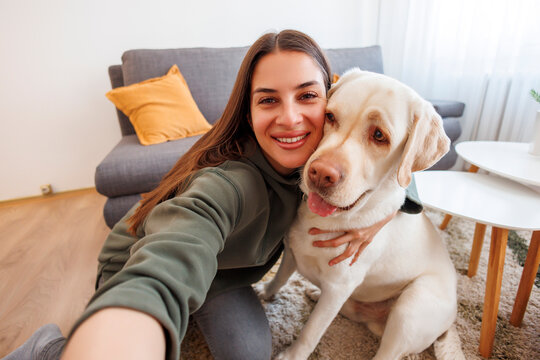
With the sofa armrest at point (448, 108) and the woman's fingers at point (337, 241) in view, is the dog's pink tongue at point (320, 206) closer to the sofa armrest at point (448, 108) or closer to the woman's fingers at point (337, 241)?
the woman's fingers at point (337, 241)

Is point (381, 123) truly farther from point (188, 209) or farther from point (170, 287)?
point (170, 287)

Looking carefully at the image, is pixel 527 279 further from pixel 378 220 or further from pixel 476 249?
pixel 378 220

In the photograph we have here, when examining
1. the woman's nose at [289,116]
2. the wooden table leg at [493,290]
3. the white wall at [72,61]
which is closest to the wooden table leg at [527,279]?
the wooden table leg at [493,290]

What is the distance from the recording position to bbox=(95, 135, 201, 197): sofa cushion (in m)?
1.91

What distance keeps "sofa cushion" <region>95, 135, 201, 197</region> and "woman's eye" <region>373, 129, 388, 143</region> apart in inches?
59.4

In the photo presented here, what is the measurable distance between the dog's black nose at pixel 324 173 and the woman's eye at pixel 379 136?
0.62 ft

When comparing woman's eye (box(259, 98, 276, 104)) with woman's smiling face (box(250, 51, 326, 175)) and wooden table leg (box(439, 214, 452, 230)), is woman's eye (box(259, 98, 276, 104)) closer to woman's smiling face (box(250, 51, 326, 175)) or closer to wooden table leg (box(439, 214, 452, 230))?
woman's smiling face (box(250, 51, 326, 175))

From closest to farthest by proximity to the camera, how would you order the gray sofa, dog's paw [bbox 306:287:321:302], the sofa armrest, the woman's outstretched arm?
1. the woman's outstretched arm
2. dog's paw [bbox 306:287:321:302]
3. the gray sofa
4. the sofa armrest

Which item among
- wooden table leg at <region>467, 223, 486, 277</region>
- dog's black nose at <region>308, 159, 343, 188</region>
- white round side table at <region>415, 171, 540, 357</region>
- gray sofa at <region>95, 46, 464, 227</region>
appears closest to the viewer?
dog's black nose at <region>308, 159, 343, 188</region>

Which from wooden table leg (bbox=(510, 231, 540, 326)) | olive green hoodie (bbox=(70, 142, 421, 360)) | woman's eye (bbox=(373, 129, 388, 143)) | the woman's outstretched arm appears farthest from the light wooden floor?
wooden table leg (bbox=(510, 231, 540, 326))

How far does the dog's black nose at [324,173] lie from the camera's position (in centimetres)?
79

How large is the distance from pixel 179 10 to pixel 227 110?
2.59m

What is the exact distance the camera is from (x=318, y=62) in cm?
104

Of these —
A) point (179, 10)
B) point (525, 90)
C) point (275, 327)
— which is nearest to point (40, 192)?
point (179, 10)
